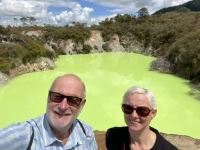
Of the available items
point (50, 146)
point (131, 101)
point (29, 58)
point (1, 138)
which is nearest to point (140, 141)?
point (131, 101)

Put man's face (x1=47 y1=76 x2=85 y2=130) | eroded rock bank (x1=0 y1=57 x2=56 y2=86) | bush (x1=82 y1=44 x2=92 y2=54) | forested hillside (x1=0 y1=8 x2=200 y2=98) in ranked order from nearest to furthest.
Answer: man's face (x1=47 y1=76 x2=85 y2=130) < eroded rock bank (x1=0 y1=57 x2=56 y2=86) < forested hillside (x1=0 y1=8 x2=200 y2=98) < bush (x1=82 y1=44 x2=92 y2=54)

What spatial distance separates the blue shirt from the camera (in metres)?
1.73

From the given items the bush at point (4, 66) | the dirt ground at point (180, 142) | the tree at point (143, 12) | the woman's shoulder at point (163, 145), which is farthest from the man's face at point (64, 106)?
the tree at point (143, 12)

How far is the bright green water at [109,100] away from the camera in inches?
361

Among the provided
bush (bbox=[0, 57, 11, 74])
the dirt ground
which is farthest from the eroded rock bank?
the dirt ground

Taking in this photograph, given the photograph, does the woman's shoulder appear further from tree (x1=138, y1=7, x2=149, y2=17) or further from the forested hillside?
tree (x1=138, y1=7, x2=149, y2=17)

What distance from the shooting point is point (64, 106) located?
2100 millimetres

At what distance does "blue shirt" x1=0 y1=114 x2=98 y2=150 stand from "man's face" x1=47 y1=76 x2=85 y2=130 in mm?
79

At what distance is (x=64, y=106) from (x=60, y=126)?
19 centimetres

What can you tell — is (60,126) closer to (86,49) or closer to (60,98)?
(60,98)

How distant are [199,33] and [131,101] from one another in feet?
70.6

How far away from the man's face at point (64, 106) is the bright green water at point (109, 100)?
21.8 feet

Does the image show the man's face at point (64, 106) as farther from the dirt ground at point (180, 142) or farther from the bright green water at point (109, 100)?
the bright green water at point (109, 100)

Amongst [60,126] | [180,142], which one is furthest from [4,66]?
[60,126]
